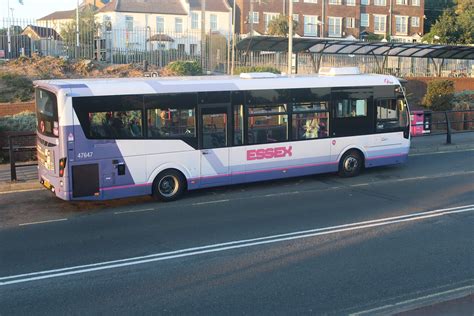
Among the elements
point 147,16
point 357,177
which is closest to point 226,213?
point 357,177

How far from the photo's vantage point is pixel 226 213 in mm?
11258

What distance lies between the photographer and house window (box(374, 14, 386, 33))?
245ft

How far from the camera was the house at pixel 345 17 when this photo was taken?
68.1 m

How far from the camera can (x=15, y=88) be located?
22.0 m

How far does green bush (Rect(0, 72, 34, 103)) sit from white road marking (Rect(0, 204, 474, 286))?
591 inches

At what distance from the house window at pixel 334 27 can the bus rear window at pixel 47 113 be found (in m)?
63.0


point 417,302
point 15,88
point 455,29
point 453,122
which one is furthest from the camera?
point 455,29

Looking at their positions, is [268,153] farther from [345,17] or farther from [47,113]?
[345,17]

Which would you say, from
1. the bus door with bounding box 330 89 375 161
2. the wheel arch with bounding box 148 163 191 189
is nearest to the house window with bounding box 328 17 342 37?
the bus door with bounding box 330 89 375 161

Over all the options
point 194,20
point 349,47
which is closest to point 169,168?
point 349,47

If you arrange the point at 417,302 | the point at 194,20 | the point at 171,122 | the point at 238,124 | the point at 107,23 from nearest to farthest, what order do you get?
the point at 417,302, the point at 171,122, the point at 238,124, the point at 107,23, the point at 194,20

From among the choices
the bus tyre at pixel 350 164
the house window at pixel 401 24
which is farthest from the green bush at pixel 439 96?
the house window at pixel 401 24

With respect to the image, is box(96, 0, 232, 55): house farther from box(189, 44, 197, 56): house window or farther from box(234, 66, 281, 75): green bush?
box(234, 66, 281, 75): green bush

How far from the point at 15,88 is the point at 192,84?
12.0 meters
